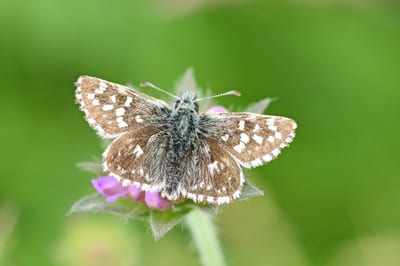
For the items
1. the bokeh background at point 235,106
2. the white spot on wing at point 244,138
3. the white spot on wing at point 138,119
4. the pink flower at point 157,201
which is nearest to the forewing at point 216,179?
the white spot on wing at point 244,138

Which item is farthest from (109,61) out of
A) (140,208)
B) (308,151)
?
(140,208)

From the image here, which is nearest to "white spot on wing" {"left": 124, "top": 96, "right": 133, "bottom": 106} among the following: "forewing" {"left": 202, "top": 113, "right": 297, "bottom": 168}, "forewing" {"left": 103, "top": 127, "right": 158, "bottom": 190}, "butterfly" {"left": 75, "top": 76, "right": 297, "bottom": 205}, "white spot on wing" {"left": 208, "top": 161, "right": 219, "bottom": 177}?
"butterfly" {"left": 75, "top": 76, "right": 297, "bottom": 205}

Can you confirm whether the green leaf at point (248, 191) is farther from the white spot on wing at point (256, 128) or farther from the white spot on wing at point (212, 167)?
the white spot on wing at point (256, 128)

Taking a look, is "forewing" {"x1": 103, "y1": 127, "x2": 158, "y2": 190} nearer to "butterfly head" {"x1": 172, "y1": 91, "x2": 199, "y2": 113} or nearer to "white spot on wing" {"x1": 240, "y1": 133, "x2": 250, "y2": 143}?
"butterfly head" {"x1": 172, "y1": 91, "x2": 199, "y2": 113}

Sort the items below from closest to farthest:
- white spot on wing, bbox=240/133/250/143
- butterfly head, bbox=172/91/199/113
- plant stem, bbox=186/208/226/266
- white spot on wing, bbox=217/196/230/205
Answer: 1. white spot on wing, bbox=217/196/230/205
2. white spot on wing, bbox=240/133/250/143
3. butterfly head, bbox=172/91/199/113
4. plant stem, bbox=186/208/226/266

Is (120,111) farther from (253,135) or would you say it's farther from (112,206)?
(253,135)

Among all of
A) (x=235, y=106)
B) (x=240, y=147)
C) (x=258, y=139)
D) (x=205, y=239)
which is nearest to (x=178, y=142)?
(x=240, y=147)
